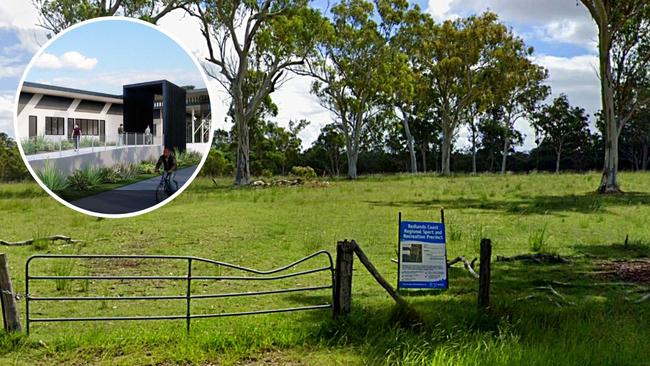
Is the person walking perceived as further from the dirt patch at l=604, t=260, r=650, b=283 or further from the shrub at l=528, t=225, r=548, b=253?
the shrub at l=528, t=225, r=548, b=253

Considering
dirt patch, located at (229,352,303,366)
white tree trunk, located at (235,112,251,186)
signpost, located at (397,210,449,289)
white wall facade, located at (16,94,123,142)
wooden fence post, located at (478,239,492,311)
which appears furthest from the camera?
white tree trunk, located at (235,112,251,186)

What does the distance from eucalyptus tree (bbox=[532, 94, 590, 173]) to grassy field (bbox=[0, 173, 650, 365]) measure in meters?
48.0

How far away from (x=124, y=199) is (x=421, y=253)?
4929mm

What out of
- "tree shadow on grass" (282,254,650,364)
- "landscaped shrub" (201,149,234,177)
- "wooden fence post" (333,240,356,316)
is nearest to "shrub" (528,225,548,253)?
"tree shadow on grass" (282,254,650,364)

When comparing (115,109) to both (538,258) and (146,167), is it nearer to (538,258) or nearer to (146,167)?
(146,167)

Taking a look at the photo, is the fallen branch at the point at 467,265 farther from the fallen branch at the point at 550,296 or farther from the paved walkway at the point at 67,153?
the paved walkway at the point at 67,153

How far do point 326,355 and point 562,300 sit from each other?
11.4 ft

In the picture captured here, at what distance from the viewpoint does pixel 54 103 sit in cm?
418

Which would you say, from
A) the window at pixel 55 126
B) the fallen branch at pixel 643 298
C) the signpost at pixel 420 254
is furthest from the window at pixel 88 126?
the fallen branch at pixel 643 298

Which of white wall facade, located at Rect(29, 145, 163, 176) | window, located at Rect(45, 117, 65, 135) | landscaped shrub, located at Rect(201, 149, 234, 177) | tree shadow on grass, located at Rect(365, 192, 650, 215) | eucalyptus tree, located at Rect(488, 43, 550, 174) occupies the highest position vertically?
eucalyptus tree, located at Rect(488, 43, 550, 174)

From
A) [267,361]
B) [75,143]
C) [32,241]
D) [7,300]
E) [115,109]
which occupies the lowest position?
[267,361]

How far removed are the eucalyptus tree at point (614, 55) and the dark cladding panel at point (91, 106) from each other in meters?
24.2

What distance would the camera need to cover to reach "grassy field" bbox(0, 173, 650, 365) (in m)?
6.36

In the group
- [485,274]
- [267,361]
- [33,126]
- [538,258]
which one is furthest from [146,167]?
[538,258]
